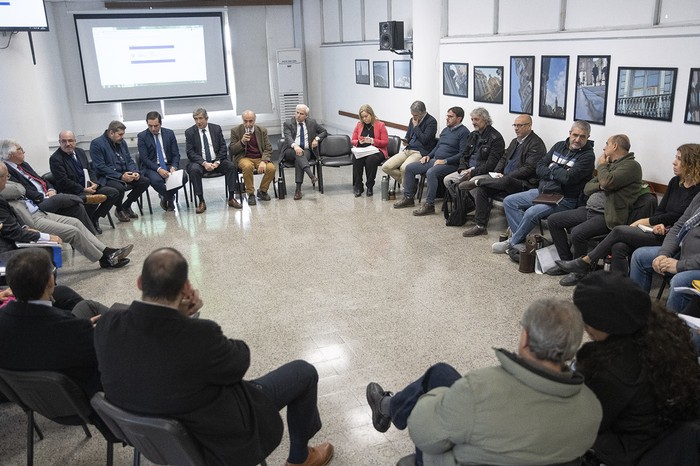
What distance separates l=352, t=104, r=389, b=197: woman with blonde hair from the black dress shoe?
5.40 m

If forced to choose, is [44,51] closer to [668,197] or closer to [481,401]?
[668,197]

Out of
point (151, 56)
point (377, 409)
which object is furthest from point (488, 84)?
point (151, 56)

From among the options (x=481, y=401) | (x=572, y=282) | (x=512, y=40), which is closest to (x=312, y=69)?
(x=512, y=40)

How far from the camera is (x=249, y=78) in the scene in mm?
11922

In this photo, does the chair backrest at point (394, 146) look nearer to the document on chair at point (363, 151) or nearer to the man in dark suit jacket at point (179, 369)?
the document on chair at point (363, 151)

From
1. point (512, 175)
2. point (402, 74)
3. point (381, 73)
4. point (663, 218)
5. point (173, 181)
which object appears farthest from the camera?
point (381, 73)

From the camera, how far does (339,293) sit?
5066mm

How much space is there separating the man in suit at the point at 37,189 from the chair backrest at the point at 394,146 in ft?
13.6

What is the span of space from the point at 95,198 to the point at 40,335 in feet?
15.1

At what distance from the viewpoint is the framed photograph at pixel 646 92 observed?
5031 millimetres

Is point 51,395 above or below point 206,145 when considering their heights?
below

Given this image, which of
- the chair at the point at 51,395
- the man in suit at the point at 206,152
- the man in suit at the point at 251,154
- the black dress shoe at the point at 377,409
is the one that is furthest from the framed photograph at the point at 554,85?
the chair at the point at 51,395

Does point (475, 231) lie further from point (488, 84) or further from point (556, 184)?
point (488, 84)

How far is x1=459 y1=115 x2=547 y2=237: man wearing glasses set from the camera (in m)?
6.22
